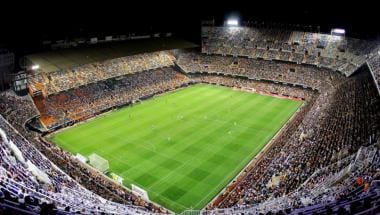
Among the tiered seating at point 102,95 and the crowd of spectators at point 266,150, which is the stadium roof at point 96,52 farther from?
the tiered seating at point 102,95

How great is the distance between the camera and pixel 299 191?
2102cm

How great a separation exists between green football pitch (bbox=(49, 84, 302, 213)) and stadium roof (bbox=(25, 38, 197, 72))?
11661 mm

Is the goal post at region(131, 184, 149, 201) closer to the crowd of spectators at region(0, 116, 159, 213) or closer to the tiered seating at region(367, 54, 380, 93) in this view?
the crowd of spectators at region(0, 116, 159, 213)

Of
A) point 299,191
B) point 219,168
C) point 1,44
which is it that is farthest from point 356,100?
point 1,44

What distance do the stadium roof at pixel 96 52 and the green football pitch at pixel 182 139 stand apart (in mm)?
11661

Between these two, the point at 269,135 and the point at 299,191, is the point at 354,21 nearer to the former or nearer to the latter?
the point at 269,135

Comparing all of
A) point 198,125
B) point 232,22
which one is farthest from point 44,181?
point 232,22

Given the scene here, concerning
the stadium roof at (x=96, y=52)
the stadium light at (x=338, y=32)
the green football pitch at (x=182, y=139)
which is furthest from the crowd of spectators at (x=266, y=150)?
the stadium light at (x=338, y=32)

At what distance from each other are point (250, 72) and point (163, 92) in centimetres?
1869

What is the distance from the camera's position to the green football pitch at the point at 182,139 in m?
30.4

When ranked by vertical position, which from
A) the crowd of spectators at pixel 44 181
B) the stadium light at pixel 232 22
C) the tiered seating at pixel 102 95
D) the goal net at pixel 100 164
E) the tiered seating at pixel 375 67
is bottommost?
the goal net at pixel 100 164

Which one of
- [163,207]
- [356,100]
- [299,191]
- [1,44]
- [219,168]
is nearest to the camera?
[299,191]

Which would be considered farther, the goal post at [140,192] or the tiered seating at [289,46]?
the tiered seating at [289,46]

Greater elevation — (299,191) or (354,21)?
(354,21)
